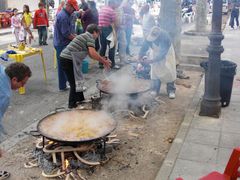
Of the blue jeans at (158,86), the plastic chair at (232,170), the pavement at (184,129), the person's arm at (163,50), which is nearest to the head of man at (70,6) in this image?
the pavement at (184,129)

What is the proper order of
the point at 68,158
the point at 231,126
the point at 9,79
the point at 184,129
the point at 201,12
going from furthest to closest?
the point at 201,12, the point at 231,126, the point at 184,129, the point at 68,158, the point at 9,79

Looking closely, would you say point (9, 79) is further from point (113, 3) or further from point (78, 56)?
point (113, 3)

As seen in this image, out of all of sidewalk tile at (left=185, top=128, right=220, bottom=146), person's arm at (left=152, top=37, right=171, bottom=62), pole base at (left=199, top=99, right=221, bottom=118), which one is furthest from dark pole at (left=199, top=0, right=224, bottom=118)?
person's arm at (left=152, top=37, right=171, bottom=62)

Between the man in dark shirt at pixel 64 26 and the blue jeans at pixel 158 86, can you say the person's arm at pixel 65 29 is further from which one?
the blue jeans at pixel 158 86

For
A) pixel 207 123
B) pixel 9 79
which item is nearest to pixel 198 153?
pixel 207 123

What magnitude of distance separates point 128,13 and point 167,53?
5.64 m

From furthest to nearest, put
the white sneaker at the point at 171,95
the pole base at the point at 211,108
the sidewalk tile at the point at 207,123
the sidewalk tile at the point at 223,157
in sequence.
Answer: the white sneaker at the point at 171,95 → the pole base at the point at 211,108 → the sidewalk tile at the point at 207,123 → the sidewalk tile at the point at 223,157

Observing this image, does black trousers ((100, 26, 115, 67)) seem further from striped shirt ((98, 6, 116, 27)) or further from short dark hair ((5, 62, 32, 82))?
short dark hair ((5, 62, 32, 82))

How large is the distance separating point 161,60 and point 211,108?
163 cm

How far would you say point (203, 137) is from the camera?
5762 mm

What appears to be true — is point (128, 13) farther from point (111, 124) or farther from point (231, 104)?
point (111, 124)

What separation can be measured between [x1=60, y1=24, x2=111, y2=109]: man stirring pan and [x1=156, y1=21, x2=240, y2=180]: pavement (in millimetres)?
2010

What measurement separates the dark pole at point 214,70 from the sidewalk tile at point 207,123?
0.53 ft

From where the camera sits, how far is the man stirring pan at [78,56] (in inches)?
263
